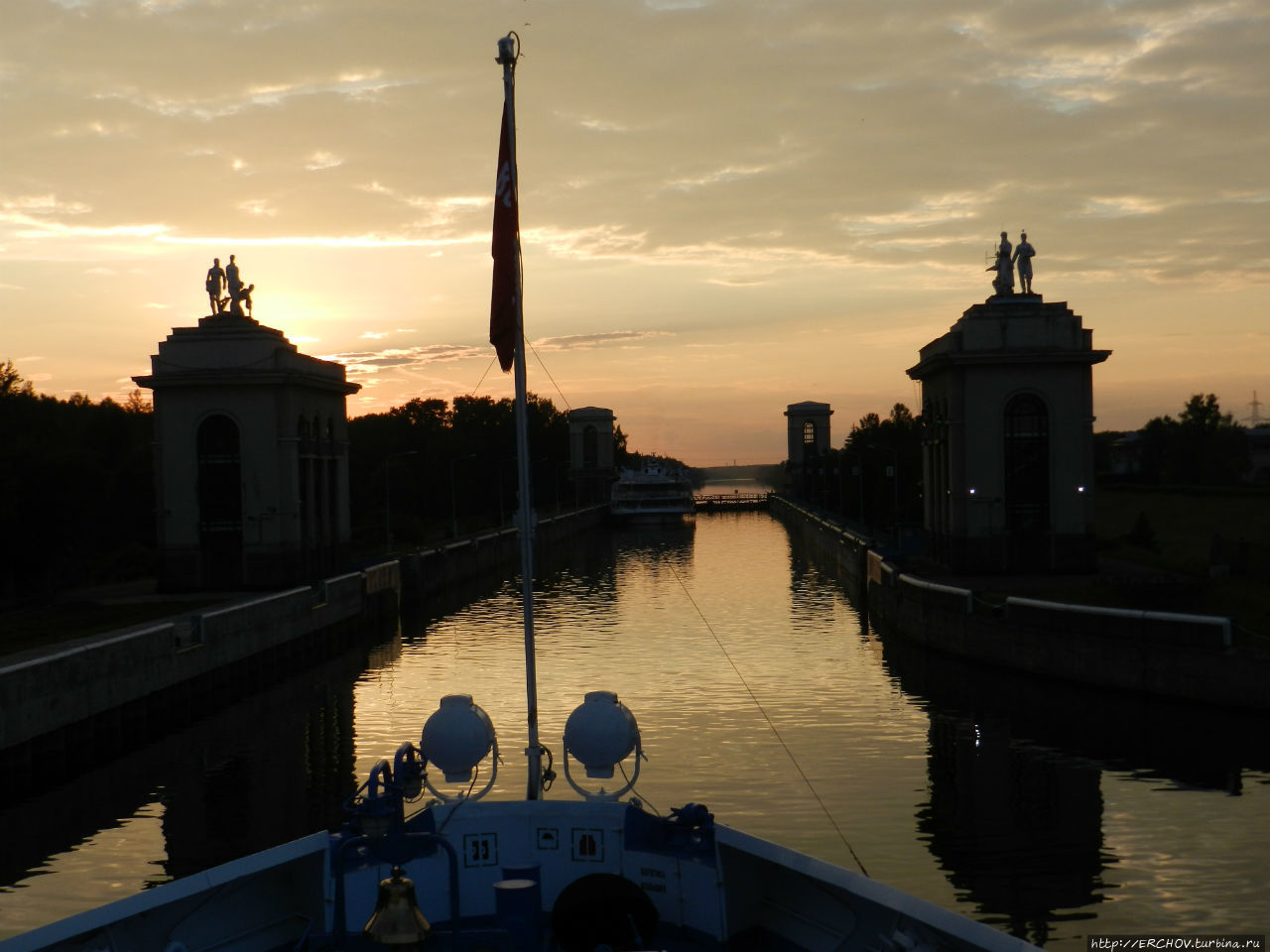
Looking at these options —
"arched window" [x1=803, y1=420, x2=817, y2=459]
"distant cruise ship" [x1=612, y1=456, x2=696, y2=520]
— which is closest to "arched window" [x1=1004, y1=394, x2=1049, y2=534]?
"distant cruise ship" [x1=612, y1=456, x2=696, y2=520]

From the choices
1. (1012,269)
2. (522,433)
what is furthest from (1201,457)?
(522,433)

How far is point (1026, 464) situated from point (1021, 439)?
1.07 m

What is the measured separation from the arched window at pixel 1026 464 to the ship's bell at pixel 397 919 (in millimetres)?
46329

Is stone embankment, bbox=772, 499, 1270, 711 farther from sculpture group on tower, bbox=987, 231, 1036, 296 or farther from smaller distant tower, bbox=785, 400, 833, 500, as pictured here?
smaller distant tower, bbox=785, 400, 833, 500

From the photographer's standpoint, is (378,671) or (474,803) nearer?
(474,803)

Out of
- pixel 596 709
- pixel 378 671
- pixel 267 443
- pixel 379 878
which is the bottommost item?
pixel 378 671

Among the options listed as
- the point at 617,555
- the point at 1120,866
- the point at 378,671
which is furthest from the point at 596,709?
the point at 617,555

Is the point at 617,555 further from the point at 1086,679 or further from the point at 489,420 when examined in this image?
the point at 489,420

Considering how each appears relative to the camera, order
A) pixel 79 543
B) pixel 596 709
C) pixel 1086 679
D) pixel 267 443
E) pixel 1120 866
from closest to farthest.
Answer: pixel 596 709, pixel 1120 866, pixel 1086 679, pixel 267 443, pixel 79 543

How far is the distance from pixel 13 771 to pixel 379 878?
2012cm

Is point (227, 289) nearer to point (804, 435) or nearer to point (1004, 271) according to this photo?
point (1004, 271)

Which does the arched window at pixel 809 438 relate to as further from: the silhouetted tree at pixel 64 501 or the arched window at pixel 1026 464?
the arched window at pixel 1026 464

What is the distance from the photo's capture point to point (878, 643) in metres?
51.8

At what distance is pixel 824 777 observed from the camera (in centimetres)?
2975
